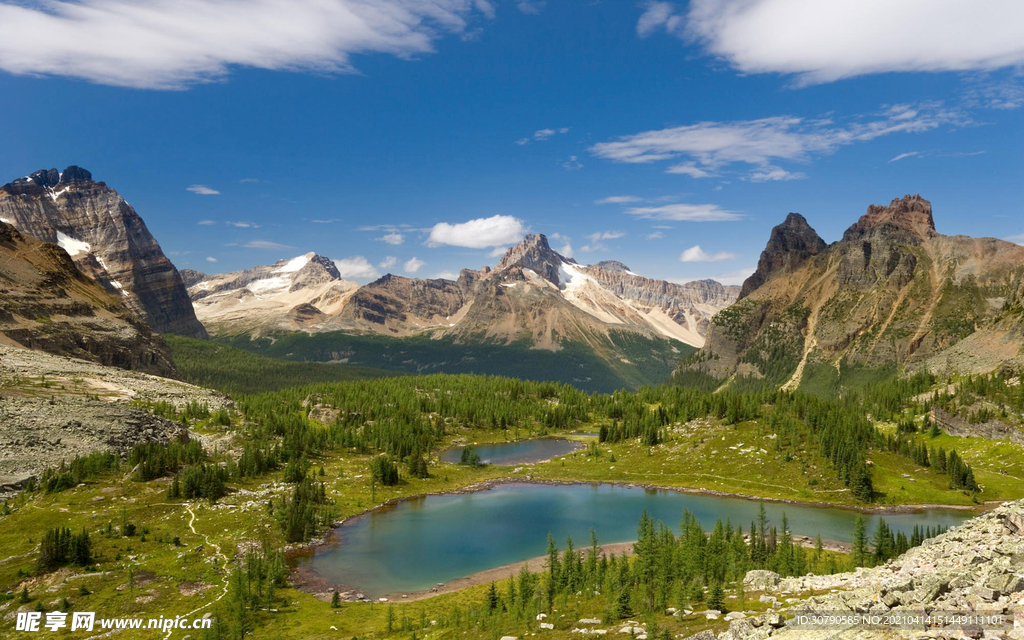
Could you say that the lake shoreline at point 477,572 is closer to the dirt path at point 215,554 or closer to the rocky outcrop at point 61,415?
the dirt path at point 215,554

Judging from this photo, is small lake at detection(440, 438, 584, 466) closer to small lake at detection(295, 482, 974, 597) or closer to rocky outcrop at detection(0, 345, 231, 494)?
small lake at detection(295, 482, 974, 597)

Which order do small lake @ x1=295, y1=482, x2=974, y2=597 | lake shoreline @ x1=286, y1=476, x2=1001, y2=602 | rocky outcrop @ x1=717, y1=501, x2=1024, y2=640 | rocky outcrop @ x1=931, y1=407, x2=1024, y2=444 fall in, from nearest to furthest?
rocky outcrop @ x1=717, y1=501, x2=1024, y2=640, lake shoreline @ x1=286, y1=476, x2=1001, y2=602, small lake @ x1=295, y1=482, x2=974, y2=597, rocky outcrop @ x1=931, y1=407, x2=1024, y2=444

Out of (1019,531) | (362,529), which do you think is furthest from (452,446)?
(1019,531)

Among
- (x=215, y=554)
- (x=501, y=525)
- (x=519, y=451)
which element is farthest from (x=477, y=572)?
(x=519, y=451)

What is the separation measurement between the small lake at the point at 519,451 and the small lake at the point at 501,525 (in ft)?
105

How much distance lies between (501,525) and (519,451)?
73696 millimetres

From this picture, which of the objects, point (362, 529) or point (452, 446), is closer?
point (362, 529)

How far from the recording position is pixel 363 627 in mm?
59969

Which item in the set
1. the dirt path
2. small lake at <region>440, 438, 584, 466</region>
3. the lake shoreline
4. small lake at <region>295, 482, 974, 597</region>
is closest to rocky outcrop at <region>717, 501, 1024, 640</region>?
the lake shoreline

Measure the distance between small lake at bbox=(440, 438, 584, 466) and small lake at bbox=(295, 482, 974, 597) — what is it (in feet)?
105

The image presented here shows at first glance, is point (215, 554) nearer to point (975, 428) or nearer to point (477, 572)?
point (477, 572)

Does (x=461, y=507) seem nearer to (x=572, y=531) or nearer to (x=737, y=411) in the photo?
(x=572, y=531)

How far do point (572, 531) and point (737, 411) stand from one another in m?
72.2

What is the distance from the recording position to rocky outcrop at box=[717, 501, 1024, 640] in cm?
2493
